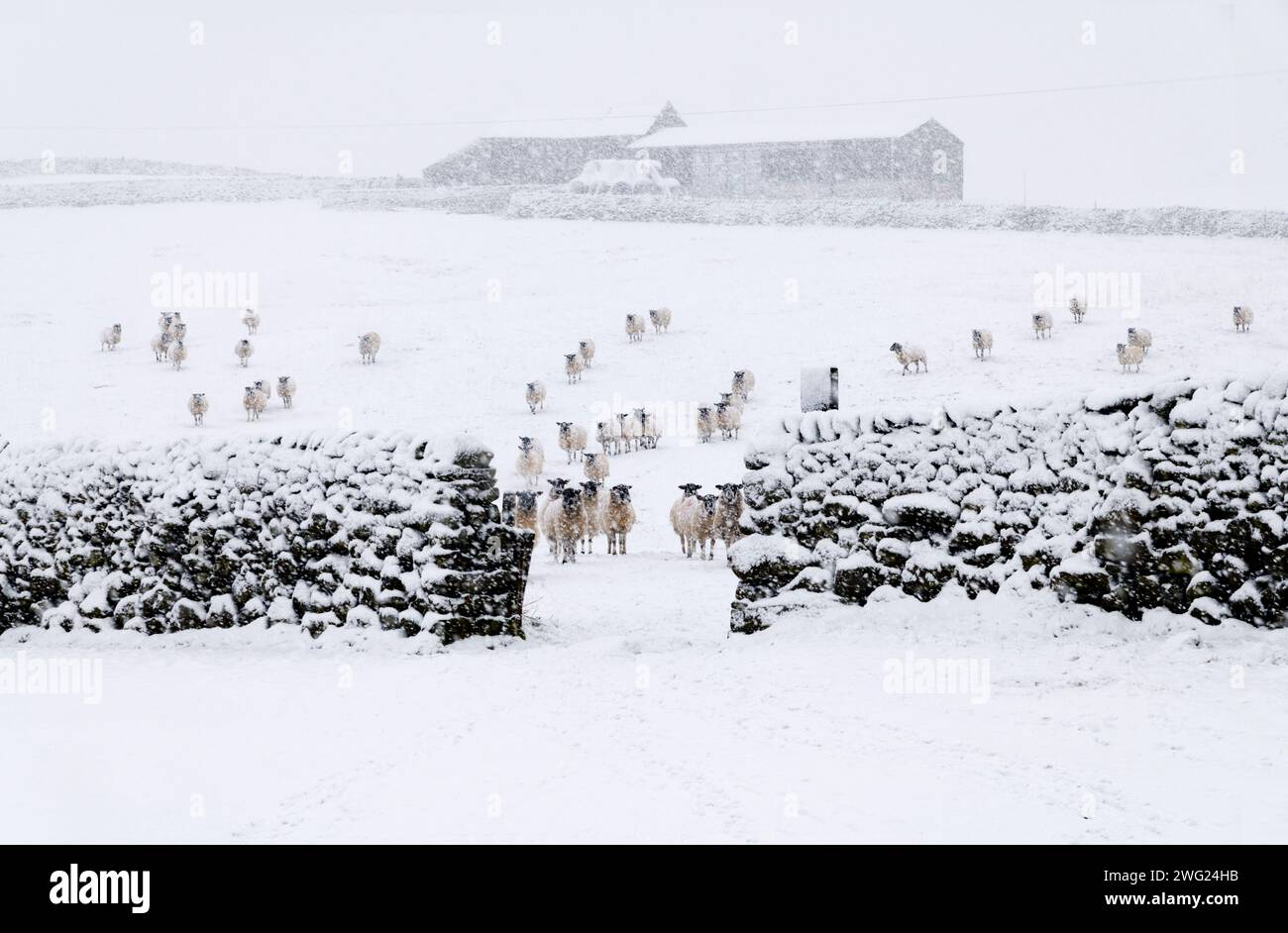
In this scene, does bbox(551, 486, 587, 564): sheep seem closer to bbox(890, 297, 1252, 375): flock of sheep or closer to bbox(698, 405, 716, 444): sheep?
bbox(698, 405, 716, 444): sheep

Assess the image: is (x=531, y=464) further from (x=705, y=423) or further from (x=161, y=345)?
(x=161, y=345)

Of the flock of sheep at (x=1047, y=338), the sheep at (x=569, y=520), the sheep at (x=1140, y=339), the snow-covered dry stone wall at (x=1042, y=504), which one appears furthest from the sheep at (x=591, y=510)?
the sheep at (x=1140, y=339)

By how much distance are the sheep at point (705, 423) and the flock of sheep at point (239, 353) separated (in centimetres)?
1062

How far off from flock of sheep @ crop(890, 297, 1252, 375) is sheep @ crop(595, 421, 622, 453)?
800cm

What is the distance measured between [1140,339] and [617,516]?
1757 centimetres

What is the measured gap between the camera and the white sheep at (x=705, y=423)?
25.4 m

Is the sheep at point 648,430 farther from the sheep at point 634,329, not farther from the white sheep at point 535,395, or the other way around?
the sheep at point 634,329

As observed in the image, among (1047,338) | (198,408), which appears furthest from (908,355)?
(198,408)

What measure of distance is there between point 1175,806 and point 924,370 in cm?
2495

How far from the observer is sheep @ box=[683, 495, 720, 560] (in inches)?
592

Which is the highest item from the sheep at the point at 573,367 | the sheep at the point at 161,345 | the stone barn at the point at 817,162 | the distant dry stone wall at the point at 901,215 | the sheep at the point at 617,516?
the stone barn at the point at 817,162

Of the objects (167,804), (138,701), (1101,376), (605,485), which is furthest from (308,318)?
(167,804)

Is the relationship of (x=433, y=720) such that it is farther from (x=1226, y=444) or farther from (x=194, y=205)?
(x=194, y=205)
